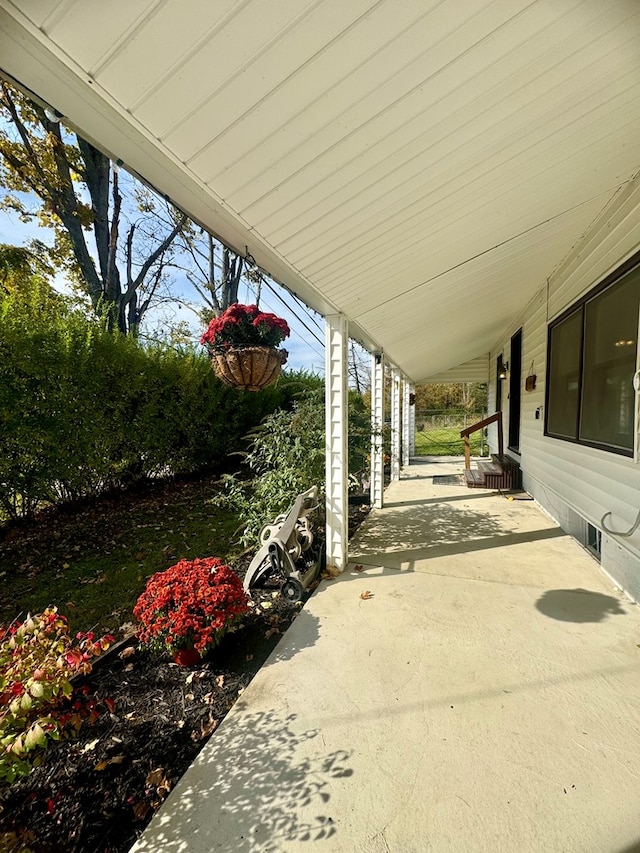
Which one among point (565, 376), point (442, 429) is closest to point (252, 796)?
point (565, 376)

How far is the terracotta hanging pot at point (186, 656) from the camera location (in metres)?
1.98

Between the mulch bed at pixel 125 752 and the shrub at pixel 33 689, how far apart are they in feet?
0.50

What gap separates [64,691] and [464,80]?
2.47 metres

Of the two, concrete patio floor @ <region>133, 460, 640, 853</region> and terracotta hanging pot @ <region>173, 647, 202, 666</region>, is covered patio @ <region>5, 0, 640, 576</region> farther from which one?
terracotta hanging pot @ <region>173, 647, 202, 666</region>

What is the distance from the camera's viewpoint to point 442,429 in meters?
15.3

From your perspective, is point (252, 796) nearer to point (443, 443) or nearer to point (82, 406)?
point (82, 406)

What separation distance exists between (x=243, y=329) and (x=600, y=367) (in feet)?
10.2

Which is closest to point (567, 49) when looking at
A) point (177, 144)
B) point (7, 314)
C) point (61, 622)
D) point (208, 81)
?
point (208, 81)

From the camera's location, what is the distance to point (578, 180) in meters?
2.21

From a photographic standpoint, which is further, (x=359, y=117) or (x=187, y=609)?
(x=187, y=609)

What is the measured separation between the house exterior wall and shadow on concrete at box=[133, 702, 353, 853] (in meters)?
2.50

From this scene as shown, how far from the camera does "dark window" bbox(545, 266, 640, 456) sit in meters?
2.63

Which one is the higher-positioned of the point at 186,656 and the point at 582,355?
the point at 582,355

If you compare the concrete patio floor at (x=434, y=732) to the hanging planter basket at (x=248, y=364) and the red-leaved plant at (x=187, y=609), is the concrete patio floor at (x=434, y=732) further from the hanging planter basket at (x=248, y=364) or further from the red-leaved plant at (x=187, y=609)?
the hanging planter basket at (x=248, y=364)
